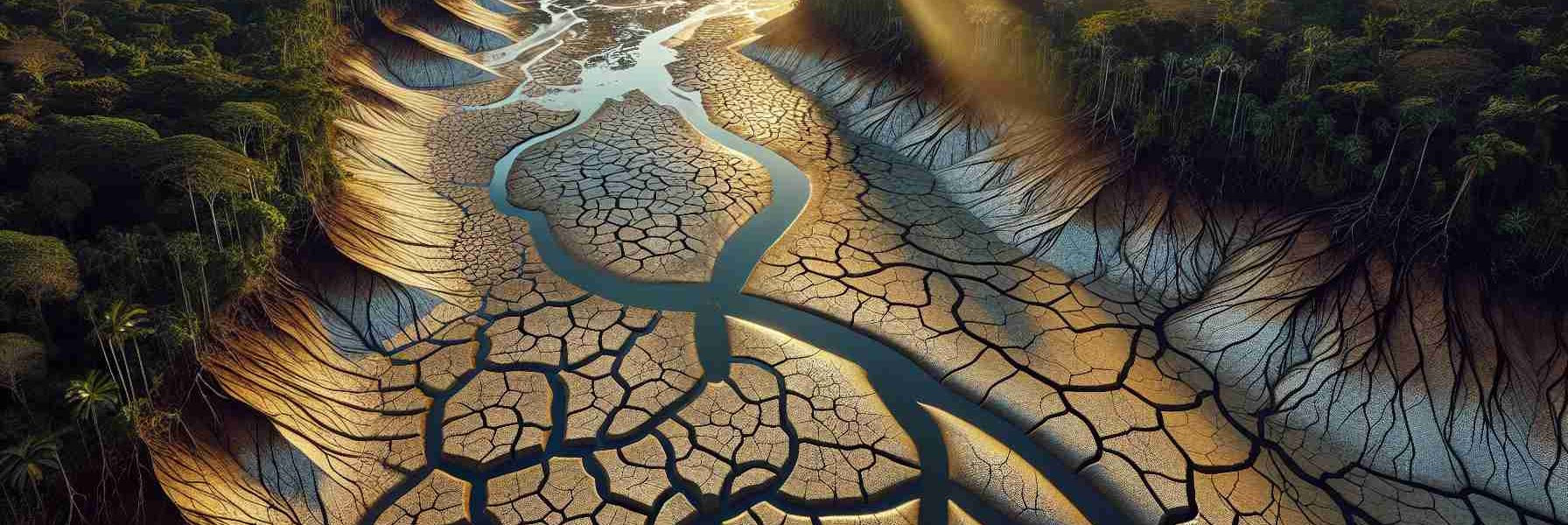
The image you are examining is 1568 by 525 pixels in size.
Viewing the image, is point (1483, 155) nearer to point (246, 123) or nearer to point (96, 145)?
point (246, 123)

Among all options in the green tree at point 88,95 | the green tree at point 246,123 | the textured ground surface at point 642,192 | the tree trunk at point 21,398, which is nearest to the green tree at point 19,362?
the tree trunk at point 21,398

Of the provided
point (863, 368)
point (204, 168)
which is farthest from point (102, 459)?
point (863, 368)

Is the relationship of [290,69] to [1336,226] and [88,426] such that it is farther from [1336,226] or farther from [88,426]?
[1336,226]

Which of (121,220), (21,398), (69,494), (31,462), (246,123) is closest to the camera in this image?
(31,462)

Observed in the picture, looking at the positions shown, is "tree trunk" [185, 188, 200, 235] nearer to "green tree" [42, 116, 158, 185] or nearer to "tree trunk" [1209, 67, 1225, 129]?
"green tree" [42, 116, 158, 185]

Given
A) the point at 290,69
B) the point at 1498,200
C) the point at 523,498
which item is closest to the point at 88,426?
the point at 523,498
